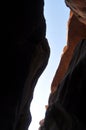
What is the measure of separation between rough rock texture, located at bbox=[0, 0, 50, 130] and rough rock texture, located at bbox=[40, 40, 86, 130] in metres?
1.68

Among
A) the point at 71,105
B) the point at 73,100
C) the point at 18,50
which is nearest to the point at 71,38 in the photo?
the point at 73,100

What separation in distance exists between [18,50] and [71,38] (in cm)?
578

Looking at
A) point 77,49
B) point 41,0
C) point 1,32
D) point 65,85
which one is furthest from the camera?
point 77,49

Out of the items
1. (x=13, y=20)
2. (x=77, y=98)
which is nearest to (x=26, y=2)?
(x=13, y=20)

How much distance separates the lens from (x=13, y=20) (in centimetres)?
875

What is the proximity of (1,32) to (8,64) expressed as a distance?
90 centimetres

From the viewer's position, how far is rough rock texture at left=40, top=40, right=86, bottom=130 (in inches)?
392

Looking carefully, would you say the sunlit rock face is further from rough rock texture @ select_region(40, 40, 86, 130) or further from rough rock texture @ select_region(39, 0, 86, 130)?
rough rock texture @ select_region(40, 40, 86, 130)

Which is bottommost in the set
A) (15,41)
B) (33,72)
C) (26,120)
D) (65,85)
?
(26,120)

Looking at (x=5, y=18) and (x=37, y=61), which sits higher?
(x=5, y=18)

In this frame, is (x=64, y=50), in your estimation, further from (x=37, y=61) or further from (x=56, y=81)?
(x=37, y=61)

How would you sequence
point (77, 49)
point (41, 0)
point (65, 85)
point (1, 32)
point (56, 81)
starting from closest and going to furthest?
point (1, 32)
point (41, 0)
point (65, 85)
point (77, 49)
point (56, 81)

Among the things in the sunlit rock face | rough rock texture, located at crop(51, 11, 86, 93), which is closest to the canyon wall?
the sunlit rock face

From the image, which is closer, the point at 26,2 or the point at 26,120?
the point at 26,2
